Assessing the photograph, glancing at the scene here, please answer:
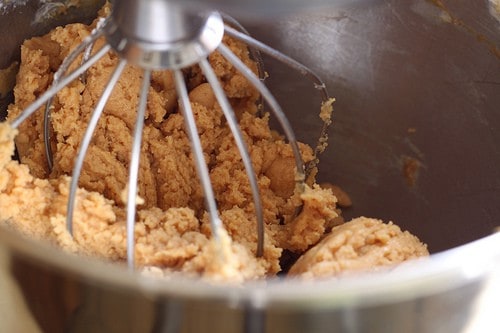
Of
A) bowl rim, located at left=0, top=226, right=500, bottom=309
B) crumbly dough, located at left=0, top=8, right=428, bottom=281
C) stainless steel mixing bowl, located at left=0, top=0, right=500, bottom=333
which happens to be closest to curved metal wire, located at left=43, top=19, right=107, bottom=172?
crumbly dough, located at left=0, top=8, right=428, bottom=281

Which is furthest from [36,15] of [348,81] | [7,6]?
[348,81]

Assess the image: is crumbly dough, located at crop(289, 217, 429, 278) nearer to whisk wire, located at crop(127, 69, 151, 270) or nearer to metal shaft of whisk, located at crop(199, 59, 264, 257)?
metal shaft of whisk, located at crop(199, 59, 264, 257)

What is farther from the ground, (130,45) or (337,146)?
(130,45)

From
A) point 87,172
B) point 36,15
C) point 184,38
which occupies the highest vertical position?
point 184,38

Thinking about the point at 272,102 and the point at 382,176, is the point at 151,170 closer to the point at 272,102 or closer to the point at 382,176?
the point at 272,102

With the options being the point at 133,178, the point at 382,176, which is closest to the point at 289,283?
the point at 133,178

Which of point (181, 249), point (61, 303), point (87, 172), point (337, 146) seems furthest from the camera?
point (337, 146)

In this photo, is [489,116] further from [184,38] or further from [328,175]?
[184,38]

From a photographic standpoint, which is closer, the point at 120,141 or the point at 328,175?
the point at 120,141
